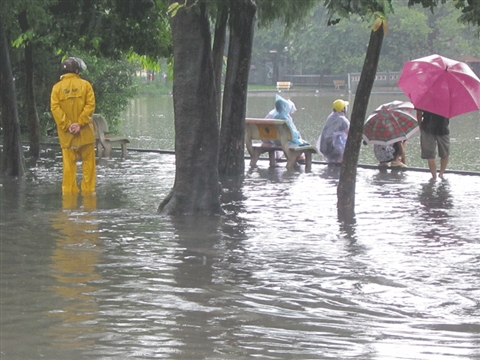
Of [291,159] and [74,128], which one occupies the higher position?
[74,128]

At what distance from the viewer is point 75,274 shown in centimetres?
696

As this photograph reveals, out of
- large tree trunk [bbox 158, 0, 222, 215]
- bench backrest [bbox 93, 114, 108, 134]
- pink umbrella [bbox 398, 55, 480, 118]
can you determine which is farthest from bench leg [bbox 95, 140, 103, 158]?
large tree trunk [bbox 158, 0, 222, 215]

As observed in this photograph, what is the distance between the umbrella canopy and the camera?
14953mm

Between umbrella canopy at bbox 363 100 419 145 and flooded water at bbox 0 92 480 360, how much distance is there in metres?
2.99

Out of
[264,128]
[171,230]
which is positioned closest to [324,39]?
[264,128]

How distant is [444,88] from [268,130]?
Result: 340 cm

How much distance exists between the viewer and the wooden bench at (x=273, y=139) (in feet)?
49.6

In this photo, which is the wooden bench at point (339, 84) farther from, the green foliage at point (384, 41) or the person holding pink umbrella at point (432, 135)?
the person holding pink umbrella at point (432, 135)

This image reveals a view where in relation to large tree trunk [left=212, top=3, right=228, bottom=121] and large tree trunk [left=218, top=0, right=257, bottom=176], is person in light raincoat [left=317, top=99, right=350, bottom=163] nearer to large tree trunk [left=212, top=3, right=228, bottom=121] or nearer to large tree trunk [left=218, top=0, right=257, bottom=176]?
large tree trunk [left=218, top=0, right=257, bottom=176]

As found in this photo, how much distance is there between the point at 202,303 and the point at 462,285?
1988 mm

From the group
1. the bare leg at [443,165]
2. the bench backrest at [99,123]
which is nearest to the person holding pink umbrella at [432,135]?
the bare leg at [443,165]

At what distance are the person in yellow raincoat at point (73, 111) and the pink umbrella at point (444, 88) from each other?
4.69 m

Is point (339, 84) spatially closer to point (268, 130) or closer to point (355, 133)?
point (268, 130)

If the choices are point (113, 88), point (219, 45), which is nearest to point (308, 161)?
point (219, 45)
